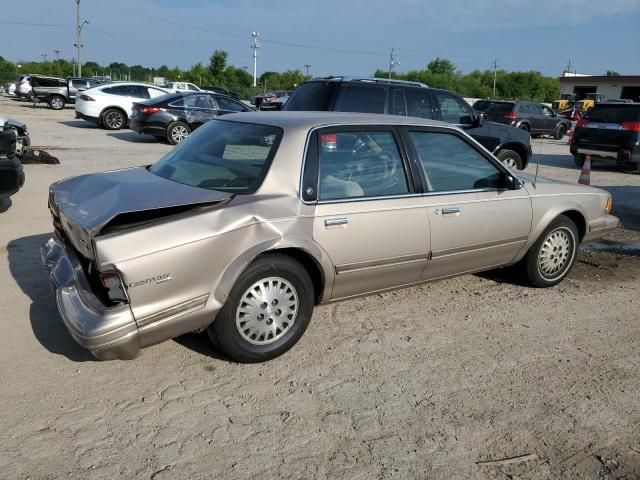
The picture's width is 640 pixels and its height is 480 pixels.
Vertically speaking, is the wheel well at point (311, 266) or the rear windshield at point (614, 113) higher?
the rear windshield at point (614, 113)

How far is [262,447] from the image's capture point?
2932mm

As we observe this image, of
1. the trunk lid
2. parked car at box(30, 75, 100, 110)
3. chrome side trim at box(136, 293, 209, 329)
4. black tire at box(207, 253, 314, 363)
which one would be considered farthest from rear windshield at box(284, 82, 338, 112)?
parked car at box(30, 75, 100, 110)

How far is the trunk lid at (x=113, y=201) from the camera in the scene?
3252mm

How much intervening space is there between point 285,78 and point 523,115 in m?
53.7

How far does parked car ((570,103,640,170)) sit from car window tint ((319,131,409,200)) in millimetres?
11382

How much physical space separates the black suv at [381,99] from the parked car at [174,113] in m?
7.65

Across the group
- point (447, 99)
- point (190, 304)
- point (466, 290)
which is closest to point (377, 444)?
point (190, 304)

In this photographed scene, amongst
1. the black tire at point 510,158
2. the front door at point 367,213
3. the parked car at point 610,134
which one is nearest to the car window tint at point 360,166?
the front door at point 367,213

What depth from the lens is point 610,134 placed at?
45.6 ft

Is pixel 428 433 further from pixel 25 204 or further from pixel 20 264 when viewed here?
pixel 25 204

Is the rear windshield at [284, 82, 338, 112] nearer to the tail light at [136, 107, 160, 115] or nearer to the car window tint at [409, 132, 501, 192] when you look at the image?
the car window tint at [409, 132, 501, 192]

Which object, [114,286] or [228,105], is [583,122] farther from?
[114,286]

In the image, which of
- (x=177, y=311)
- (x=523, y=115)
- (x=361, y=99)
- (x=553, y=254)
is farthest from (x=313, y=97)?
(x=523, y=115)

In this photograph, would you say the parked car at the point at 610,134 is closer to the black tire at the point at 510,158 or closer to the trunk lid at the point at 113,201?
the black tire at the point at 510,158
